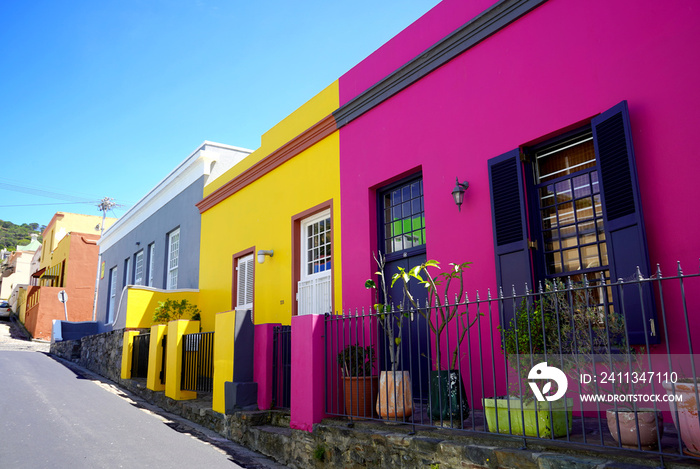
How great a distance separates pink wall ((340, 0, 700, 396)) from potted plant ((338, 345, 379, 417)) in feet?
5.17

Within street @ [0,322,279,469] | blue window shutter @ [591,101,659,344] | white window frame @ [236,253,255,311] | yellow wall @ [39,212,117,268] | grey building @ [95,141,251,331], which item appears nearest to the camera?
blue window shutter @ [591,101,659,344]

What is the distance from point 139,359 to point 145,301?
1.89 metres

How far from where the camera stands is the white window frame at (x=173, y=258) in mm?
15586

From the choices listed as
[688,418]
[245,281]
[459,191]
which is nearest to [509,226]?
[459,191]

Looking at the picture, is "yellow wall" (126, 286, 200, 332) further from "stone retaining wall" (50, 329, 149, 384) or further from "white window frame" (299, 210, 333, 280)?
"white window frame" (299, 210, 333, 280)

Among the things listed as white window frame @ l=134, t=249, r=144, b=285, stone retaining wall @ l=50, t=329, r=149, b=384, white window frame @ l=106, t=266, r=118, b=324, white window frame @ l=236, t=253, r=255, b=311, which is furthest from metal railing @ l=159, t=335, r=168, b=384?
white window frame @ l=106, t=266, r=118, b=324

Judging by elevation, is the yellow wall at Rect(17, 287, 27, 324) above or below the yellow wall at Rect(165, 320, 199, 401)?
above

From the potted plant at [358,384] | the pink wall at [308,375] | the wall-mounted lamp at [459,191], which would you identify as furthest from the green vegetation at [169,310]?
the wall-mounted lamp at [459,191]

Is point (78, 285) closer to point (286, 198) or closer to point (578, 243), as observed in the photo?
point (286, 198)

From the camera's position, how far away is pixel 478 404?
21.1 ft

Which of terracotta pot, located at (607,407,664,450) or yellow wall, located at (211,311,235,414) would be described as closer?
terracotta pot, located at (607,407,664,450)

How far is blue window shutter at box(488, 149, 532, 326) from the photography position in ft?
19.4

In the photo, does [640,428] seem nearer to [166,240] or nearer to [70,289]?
[166,240]

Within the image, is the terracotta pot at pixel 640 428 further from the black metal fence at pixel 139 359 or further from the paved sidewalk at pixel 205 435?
the black metal fence at pixel 139 359
